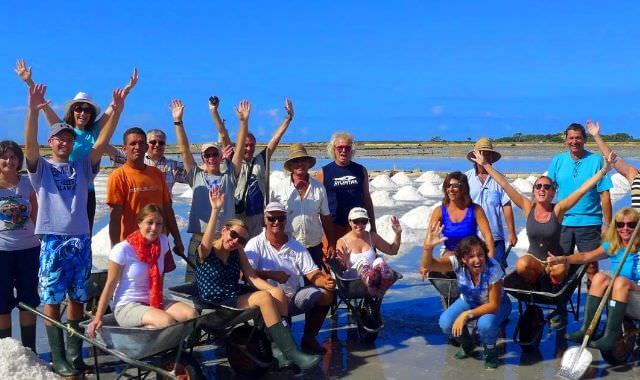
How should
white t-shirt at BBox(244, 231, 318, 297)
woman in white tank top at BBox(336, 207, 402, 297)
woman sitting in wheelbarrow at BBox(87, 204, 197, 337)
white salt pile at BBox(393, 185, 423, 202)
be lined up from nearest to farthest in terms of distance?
1. woman sitting in wheelbarrow at BBox(87, 204, 197, 337)
2. white t-shirt at BBox(244, 231, 318, 297)
3. woman in white tank top at BBox(336, 207, 402, 297)
4. white salt pile at BBox(393, 185, 423, 202)

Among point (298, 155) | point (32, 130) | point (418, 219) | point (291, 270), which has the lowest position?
point (418, 219)

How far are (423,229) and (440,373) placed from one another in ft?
17.1

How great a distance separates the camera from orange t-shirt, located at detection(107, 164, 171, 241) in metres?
4.05

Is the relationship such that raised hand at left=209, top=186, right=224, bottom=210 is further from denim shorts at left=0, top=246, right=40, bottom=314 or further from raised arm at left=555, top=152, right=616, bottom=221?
raised arm at left=555, top=152, right=616, bottom=221

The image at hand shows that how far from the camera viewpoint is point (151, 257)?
11.7 feet

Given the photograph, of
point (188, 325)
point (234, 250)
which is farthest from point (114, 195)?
point (188, 325)

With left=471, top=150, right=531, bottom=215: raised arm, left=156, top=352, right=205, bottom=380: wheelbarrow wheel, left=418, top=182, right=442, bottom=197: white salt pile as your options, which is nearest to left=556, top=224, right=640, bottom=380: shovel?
left=471, top=150, right=531, bottom=215: raised arm

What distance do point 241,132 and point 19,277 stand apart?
63.2 inches

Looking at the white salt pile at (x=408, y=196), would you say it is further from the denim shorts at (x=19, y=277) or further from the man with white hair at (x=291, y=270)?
the denim shorts at (x=19, y=277)

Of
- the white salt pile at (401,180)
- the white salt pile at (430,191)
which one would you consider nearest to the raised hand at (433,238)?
the white salt pile at (430,191)

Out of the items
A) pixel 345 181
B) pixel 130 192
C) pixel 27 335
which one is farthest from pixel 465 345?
pixel 27 335

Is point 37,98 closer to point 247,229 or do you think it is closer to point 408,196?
point 247,229

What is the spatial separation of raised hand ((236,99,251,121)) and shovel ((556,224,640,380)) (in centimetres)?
246

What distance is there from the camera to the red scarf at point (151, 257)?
3.52 metres
